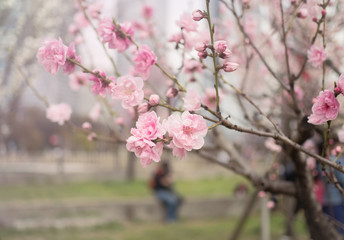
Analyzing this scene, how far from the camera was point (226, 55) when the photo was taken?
131 cm

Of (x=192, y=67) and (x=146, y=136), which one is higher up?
(x=192, y=67)

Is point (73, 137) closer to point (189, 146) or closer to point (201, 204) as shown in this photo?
point (201, 204)

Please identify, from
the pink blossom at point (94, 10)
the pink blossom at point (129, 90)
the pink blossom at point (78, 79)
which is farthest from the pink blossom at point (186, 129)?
the pink blossom at point (78, 79)

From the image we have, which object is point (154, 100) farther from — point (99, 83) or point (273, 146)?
point (273, 146)

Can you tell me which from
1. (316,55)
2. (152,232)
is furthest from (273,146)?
(152,232)

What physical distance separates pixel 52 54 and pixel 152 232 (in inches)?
186

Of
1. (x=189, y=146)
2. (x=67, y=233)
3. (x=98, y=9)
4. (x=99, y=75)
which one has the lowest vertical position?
(x=67, y=233)

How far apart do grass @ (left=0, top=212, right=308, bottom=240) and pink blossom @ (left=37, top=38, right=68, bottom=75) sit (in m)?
4.26

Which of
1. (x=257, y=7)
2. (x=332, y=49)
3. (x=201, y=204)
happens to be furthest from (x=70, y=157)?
(x=332, y=49)

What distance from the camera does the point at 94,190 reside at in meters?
8.26

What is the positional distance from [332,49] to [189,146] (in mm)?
2936

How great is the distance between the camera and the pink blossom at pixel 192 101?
52.6 inches

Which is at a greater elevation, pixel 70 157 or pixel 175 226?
pixel 70 157

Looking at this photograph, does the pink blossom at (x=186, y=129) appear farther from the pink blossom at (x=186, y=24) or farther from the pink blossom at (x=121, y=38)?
the pink blossom at (x=186, y=24)
